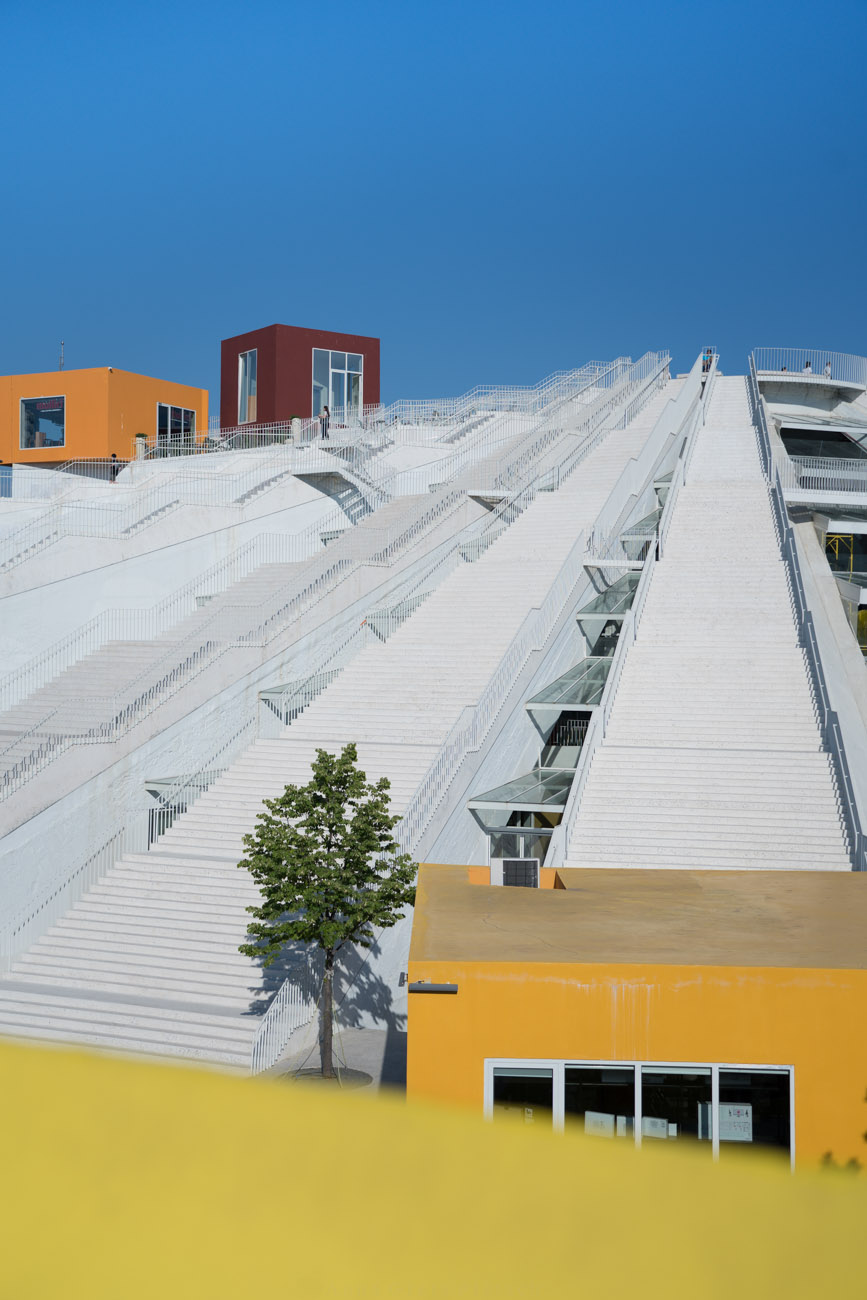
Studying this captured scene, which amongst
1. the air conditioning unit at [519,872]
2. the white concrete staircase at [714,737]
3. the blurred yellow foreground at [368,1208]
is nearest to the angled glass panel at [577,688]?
the white concrete staircase at [714,737]

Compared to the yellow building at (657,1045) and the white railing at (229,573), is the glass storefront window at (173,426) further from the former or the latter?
the yellow building at (657,1045)

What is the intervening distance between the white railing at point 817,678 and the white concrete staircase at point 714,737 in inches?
6.8

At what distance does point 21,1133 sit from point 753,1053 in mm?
4652

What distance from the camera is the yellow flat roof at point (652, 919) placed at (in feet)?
25.9

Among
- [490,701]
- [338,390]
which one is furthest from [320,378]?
[490,701]

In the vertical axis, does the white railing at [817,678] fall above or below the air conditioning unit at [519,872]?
above

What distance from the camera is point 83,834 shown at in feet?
65.0

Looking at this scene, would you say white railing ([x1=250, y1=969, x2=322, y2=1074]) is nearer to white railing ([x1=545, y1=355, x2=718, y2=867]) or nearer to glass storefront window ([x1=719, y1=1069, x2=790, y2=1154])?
white railing ([x1=545, y1=355, x2=718, y2=867])

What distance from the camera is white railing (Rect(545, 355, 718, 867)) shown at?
1812 centimetres

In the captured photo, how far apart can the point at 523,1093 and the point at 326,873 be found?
695cm

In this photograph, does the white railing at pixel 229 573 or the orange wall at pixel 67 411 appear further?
the orange wall at pixel 67 411

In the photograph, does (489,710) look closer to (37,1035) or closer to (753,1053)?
(37,1035)

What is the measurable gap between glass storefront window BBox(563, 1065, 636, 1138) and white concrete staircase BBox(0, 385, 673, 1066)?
8101 mm

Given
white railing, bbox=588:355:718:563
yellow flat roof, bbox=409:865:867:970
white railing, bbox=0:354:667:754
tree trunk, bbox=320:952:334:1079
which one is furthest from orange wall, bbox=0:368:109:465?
yellow flat roof, bbox=409:865:867:970
